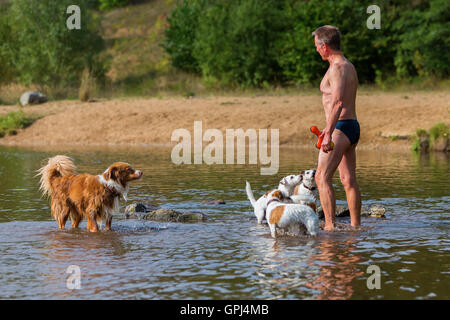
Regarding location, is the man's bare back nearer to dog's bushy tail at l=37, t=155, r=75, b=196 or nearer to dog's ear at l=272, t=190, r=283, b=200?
dog's ear at l=272, t=190, r=283, b=200

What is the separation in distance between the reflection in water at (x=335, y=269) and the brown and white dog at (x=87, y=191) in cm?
280

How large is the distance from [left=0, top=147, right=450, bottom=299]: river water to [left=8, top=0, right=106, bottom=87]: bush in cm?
2425

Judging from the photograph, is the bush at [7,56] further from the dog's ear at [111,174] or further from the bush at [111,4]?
the dog's ear at [111,174]

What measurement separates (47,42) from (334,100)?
99.0ft

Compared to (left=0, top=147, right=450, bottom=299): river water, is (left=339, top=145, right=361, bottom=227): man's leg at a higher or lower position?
higher

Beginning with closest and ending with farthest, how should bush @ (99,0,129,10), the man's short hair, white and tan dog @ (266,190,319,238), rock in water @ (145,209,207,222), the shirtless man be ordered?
white and tan dog @ (266,190,319,238) < the shirtless man < the man's short hair < rock in water @ (145,209,207,222) < bush @ (99,0,129,10)

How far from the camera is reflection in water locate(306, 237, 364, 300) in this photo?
6289 millimetres

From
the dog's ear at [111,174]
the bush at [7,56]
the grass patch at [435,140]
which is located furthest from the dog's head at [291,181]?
the bush at [7,56]

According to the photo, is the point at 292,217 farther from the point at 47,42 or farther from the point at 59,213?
the point at 47,42

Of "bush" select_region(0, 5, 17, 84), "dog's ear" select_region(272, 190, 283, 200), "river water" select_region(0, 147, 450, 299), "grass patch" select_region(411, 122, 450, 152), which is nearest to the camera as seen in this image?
"river water" select_region(0, 147, 450, 299)

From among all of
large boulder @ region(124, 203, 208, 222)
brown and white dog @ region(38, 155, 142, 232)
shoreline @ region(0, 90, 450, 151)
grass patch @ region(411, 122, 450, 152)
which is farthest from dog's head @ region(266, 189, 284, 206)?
shoreline @ region(0, 90, 450, 151)

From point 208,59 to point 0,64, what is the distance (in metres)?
11.4

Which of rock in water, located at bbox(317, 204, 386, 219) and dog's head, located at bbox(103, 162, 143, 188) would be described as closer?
dog's head, located at bbox(103, 162, 143, 188)
